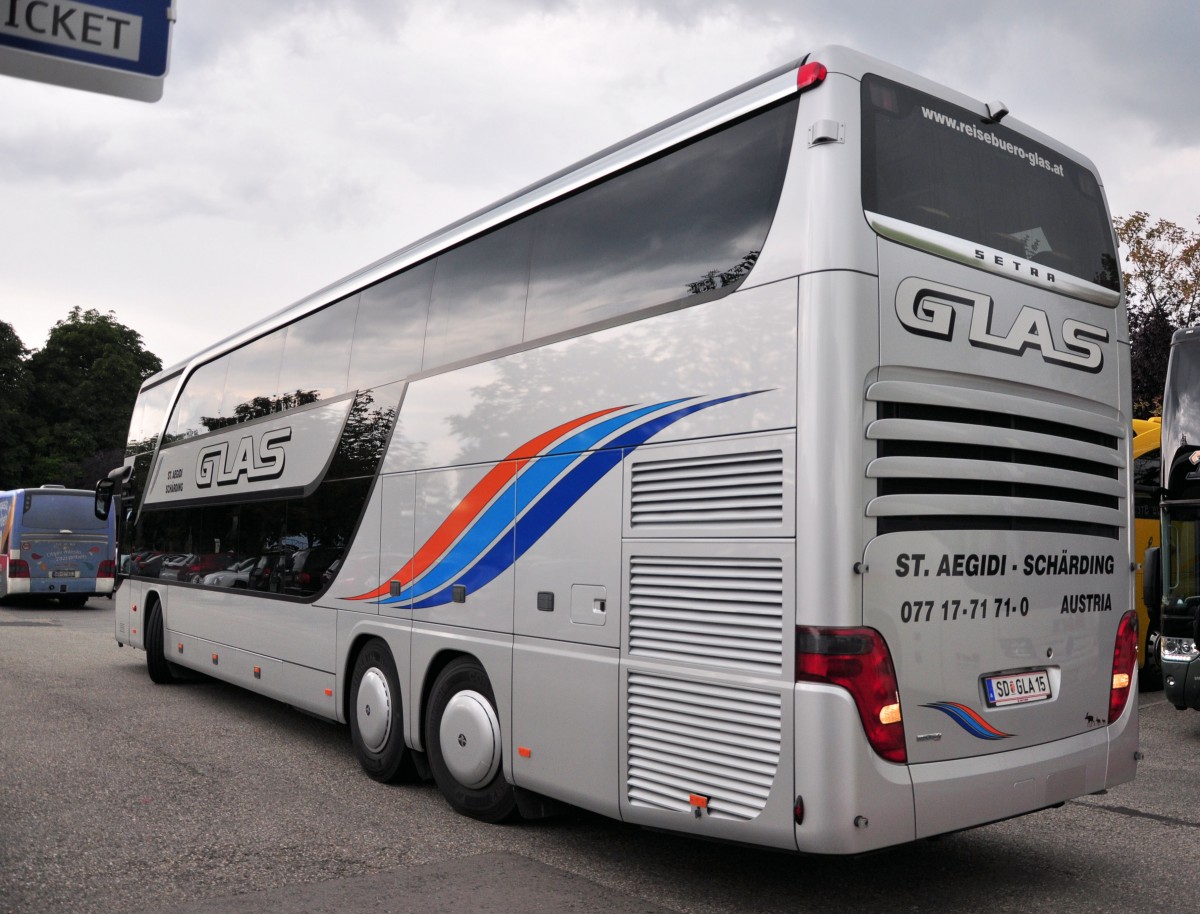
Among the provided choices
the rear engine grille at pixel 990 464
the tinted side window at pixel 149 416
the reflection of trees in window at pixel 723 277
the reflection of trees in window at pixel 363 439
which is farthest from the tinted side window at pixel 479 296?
the tinted side window at pixel 149 416

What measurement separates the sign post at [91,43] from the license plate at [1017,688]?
4332 millimetres

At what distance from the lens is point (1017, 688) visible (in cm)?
521

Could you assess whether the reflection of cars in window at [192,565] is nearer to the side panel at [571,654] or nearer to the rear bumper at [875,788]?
the side panel at [571,654]

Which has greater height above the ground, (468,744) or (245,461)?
(245,461)

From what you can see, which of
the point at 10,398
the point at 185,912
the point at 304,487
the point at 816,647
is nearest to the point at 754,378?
the point at 816,647

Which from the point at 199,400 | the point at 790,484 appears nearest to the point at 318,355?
the point at 199,400

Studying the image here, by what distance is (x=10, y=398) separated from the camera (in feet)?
189

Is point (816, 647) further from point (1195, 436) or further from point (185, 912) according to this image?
point (1195, 436)

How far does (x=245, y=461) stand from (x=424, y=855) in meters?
5.75

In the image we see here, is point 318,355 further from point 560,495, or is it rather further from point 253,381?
point 560,495

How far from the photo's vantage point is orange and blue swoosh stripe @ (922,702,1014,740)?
4.89m

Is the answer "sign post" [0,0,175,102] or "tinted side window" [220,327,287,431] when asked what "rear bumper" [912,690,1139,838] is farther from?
"tinted side window" [220,327,287,431]

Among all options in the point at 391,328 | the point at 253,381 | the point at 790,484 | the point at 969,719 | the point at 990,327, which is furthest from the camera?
the point at 253,381

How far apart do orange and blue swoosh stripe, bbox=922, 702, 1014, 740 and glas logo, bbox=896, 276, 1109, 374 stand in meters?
1.66
